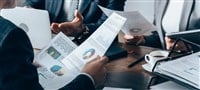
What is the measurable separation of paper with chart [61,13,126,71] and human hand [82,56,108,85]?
0.07 feet

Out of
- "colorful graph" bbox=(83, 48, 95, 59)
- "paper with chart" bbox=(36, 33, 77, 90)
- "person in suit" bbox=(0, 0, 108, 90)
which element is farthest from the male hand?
"person in suit" bbox=(0, 0, 108, 90)

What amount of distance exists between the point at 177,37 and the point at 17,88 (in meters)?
0.71

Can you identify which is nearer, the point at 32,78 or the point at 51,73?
the point at 32,78

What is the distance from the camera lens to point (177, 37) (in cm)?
133

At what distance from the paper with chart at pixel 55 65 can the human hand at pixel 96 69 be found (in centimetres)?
7

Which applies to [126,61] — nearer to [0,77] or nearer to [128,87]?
[128,87]

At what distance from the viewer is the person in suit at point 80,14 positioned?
1.82 m

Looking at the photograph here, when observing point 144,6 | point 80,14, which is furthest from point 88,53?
point 144,6

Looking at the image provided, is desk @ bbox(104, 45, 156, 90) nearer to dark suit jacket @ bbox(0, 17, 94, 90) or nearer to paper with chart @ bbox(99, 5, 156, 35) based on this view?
paper with chart @ bbox(99, 5, 156, 35)

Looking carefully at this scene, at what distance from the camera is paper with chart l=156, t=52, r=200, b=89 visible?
1.11m

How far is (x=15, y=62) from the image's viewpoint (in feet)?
2.97

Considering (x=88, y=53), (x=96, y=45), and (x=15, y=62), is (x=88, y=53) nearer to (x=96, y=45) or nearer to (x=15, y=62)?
(x=96, y=45)

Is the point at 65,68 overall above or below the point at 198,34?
below

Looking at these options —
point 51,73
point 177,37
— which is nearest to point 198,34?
point 177,37
